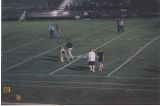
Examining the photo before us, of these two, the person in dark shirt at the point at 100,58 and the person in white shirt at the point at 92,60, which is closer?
the person in white shirt at the point at 92,60

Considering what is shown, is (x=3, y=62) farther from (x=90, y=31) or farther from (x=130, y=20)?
(x=130, y=20)

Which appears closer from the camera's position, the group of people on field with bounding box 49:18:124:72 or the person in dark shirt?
the group of people on field with bounding box 49:18:124:72

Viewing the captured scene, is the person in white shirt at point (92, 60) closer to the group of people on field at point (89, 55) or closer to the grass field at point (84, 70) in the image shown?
the group of people on field at point (89, 55)

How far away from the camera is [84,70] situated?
24.6m

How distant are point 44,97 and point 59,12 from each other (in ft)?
93.9

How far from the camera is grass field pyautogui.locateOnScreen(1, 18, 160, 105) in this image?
2036cm

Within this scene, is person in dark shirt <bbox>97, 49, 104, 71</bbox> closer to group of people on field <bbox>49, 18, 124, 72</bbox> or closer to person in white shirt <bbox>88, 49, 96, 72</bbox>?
group of people on field <bbox>49, 18, 124, 72</bbox>

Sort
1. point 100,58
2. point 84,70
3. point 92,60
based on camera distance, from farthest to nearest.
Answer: point 84,70 < point 100,58 < point 92,60

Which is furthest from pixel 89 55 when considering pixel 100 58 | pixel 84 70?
pixel 84 70

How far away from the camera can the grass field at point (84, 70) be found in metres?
20.4

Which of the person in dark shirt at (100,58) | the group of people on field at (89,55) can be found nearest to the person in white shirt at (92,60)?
the group of people on field at (89,55)

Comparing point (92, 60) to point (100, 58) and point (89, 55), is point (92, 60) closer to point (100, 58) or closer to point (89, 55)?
point (89, 55)

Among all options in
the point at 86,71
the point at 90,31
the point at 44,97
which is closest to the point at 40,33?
the point at 90,31

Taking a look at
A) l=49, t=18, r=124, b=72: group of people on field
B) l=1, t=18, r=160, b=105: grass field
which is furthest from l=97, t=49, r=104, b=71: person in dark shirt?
l=1, t=18, r=160, b=105: grass field
